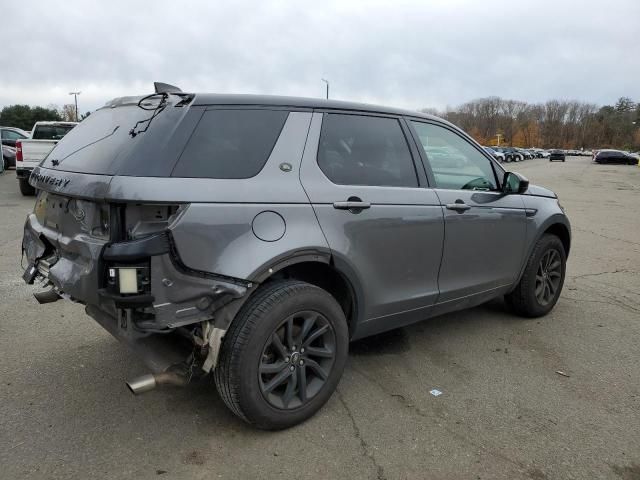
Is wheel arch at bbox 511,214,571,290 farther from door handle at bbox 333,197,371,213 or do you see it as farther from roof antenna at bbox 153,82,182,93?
roof antenna at bbox 153,82,182,93

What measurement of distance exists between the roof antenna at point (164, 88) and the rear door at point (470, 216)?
1.63 metres

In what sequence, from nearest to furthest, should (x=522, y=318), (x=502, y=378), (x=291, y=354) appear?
1. (x=291, y=354)
2. (x=502, y=378)
3. (x=522, y=318)

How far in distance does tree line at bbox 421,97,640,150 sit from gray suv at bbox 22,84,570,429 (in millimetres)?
125383

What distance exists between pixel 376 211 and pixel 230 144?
98 centimetres

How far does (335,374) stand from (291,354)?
362 millimetres

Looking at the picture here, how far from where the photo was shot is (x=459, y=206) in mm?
3678

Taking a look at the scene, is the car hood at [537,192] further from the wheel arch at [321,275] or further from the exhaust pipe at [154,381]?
the exhaust pipe at [154,381]

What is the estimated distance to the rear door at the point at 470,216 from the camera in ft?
12.1

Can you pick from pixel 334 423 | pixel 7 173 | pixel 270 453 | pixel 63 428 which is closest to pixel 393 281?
pixel 334 423

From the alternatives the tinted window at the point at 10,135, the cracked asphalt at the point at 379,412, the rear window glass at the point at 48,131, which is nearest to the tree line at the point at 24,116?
the tinted window at the point at 10,135

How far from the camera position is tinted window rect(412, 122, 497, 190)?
3.73 metres

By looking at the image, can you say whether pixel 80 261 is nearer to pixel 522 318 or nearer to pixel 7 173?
pixel 522 318

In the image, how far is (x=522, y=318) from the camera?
192 inches

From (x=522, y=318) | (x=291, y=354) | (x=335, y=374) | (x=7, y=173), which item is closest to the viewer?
(x=291, y=354)
